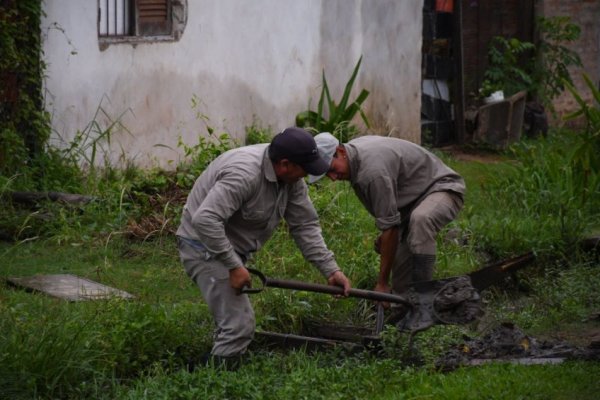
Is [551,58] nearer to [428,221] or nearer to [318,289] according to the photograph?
[428,221]

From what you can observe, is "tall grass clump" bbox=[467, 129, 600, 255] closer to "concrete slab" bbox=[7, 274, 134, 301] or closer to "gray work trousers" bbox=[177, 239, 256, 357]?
"concrete slab" bbox=[7, 274, 134, 301]

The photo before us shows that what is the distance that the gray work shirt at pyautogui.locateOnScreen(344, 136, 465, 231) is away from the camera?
8.03 metres

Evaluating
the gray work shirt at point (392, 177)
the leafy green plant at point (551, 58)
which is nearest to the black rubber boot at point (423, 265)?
the gray work shirt at point (392, 177)

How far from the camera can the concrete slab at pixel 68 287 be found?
834cm

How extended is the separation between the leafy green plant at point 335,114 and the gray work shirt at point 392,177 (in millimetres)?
4984

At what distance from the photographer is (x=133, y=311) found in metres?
7.51

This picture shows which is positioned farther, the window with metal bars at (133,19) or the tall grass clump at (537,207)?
the window with metal bars at (133,19)

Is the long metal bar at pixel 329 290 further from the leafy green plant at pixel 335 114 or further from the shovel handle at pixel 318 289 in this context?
the leafy green plant at pixel 335 114

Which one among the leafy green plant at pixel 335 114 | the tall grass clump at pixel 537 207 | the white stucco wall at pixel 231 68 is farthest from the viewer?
the leafy green plant at pixel 335 114

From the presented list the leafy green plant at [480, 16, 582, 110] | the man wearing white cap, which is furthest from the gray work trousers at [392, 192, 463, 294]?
the leafy green plant at [480, 16, 582, 110]

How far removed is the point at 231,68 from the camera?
13.0 m

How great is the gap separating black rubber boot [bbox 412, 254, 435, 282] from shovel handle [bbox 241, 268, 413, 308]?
2.82 ft

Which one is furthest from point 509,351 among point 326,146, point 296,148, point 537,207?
point 537,207

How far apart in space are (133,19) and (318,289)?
5.87 m
